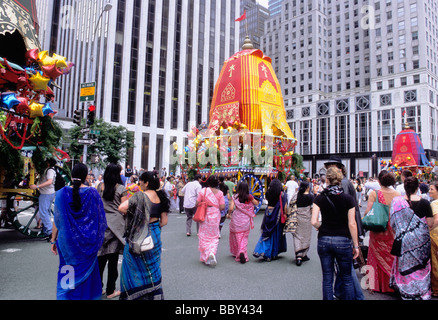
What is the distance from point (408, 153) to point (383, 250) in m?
23.4

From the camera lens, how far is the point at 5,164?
6.36 meters

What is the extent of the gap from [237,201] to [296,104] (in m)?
61.3

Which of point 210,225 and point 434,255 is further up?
point 210,225

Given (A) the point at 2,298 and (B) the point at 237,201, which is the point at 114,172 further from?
(B) the point at 237,201

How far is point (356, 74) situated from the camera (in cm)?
6216

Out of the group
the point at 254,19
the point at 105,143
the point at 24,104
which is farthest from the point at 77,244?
the point at 254,19

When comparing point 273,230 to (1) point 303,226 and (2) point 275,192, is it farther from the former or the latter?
(2) point 275,192

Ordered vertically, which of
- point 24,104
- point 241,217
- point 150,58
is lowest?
point 241,217

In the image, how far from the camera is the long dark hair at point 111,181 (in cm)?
420

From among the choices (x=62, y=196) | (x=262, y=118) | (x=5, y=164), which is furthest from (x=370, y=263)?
(x=262, y=118)

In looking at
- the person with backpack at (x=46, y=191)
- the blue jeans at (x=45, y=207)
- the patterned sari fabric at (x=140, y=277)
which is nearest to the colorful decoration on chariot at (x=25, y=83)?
the person with backpack at (x=46, y=191)

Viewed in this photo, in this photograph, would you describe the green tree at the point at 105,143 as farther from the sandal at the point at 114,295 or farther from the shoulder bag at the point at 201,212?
the sandal at the point at 114,295

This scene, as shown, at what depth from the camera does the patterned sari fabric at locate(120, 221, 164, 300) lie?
3.54m

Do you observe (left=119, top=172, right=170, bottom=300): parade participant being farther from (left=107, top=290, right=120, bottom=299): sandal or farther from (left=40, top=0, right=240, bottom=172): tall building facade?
(left=40, top=0, right=240, bottom=172): tall building facade
